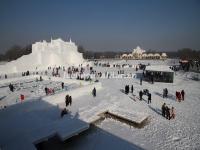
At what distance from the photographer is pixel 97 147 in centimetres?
871

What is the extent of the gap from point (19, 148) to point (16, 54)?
327 ft

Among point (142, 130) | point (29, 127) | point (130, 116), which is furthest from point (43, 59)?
point (142, 130)

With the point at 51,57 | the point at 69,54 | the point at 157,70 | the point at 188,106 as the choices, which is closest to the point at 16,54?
the point at 69,54

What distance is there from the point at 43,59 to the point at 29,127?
41948 millimetres

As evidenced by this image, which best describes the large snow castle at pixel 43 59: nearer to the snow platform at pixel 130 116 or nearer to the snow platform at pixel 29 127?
the snow platform at pixel 29 127

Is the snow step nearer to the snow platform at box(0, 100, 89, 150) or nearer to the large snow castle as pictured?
the snow platform at box(0, 100, 89, 150)

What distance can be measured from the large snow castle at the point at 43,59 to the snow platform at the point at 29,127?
2918cm

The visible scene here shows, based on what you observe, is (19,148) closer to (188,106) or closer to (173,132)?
(173,132)

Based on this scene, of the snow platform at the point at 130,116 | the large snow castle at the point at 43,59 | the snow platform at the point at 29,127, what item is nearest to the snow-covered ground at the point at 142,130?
the snow platform at the point at 130,116

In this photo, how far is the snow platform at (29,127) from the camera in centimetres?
808

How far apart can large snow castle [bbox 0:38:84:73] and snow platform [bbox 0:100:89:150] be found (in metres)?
29.2

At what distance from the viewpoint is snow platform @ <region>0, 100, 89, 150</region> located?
26.5ft

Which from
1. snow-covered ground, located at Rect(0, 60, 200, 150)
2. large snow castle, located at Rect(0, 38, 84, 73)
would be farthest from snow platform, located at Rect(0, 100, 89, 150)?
large snow castle, located at Rect(0, 38, 84, 73)

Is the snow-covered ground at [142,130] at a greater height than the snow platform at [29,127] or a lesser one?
lesser
